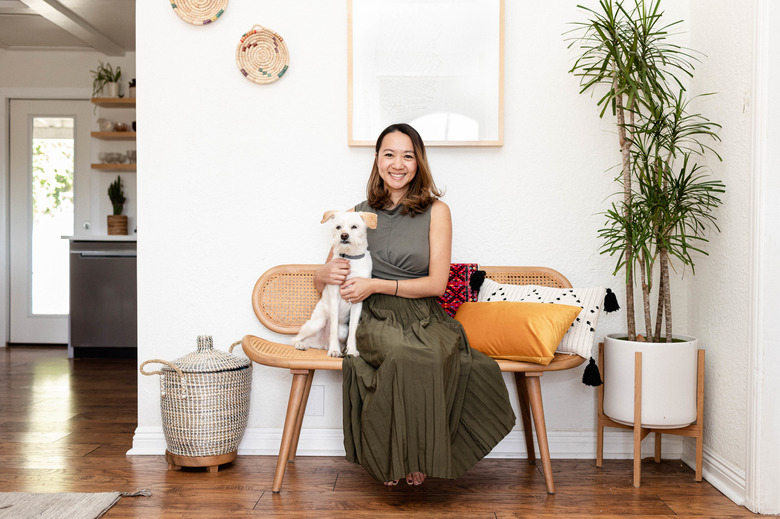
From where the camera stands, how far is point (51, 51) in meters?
5.75

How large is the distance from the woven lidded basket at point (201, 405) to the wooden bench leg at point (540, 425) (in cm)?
115

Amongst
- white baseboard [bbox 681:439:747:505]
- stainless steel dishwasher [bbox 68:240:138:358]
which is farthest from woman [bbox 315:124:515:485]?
stainless steel dishwasher [bbox 68:240:138:358]

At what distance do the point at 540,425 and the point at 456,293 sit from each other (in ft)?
2.09

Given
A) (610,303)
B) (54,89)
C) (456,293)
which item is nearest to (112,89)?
(54,89)

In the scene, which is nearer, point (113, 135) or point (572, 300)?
point (572, 300)

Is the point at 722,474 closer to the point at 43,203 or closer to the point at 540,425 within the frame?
the point at 540,425

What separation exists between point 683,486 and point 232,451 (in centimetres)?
172

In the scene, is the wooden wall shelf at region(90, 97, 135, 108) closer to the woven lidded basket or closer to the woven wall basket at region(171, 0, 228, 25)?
the woven wall basket at region(171, 0, 228, 25)

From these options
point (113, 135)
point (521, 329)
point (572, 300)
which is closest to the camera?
point (521, 329)

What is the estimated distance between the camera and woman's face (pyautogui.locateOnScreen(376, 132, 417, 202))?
7.91ft

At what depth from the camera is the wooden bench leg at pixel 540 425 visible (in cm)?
218

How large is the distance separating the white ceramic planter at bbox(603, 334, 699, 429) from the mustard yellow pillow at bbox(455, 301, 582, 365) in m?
0.30

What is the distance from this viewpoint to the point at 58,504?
200 cm

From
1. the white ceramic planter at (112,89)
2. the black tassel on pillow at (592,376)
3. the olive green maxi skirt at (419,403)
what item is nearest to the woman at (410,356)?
the olive green maxi skirt at (419,403)
